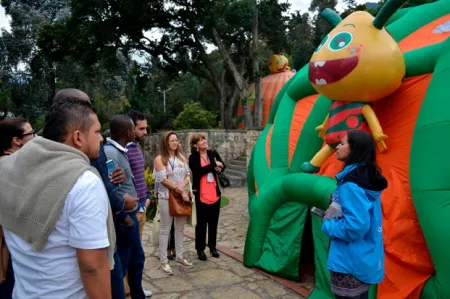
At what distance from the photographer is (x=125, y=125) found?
131 inches

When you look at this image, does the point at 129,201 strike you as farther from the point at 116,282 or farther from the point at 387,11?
the point at 387,11

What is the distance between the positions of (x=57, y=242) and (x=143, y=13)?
1630 cm

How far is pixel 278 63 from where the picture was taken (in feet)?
57.6

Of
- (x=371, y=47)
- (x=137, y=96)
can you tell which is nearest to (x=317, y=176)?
(x=371, y=47)

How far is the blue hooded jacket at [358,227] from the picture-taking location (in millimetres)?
2225

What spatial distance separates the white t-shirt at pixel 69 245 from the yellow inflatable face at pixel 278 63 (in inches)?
660

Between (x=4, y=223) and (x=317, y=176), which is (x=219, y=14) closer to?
(x=317, y=176)

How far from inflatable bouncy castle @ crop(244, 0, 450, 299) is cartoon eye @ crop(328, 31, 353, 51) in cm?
1

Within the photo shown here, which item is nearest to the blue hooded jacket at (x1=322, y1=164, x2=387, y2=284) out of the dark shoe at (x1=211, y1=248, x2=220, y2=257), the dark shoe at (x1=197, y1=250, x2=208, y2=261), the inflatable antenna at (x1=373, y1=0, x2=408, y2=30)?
the inflatable antenna at (x1=373, y1=0, x2=408, y2=30)

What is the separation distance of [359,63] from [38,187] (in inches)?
114

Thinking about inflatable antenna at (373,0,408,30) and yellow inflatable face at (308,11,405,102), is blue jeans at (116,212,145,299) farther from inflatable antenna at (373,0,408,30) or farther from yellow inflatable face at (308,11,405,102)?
inflatable antenna at (373,0,408,30)

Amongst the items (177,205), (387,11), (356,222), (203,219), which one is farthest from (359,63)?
(203,219)

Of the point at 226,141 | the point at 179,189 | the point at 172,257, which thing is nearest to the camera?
the point at 179,189

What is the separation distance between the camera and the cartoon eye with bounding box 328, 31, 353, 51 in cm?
353
